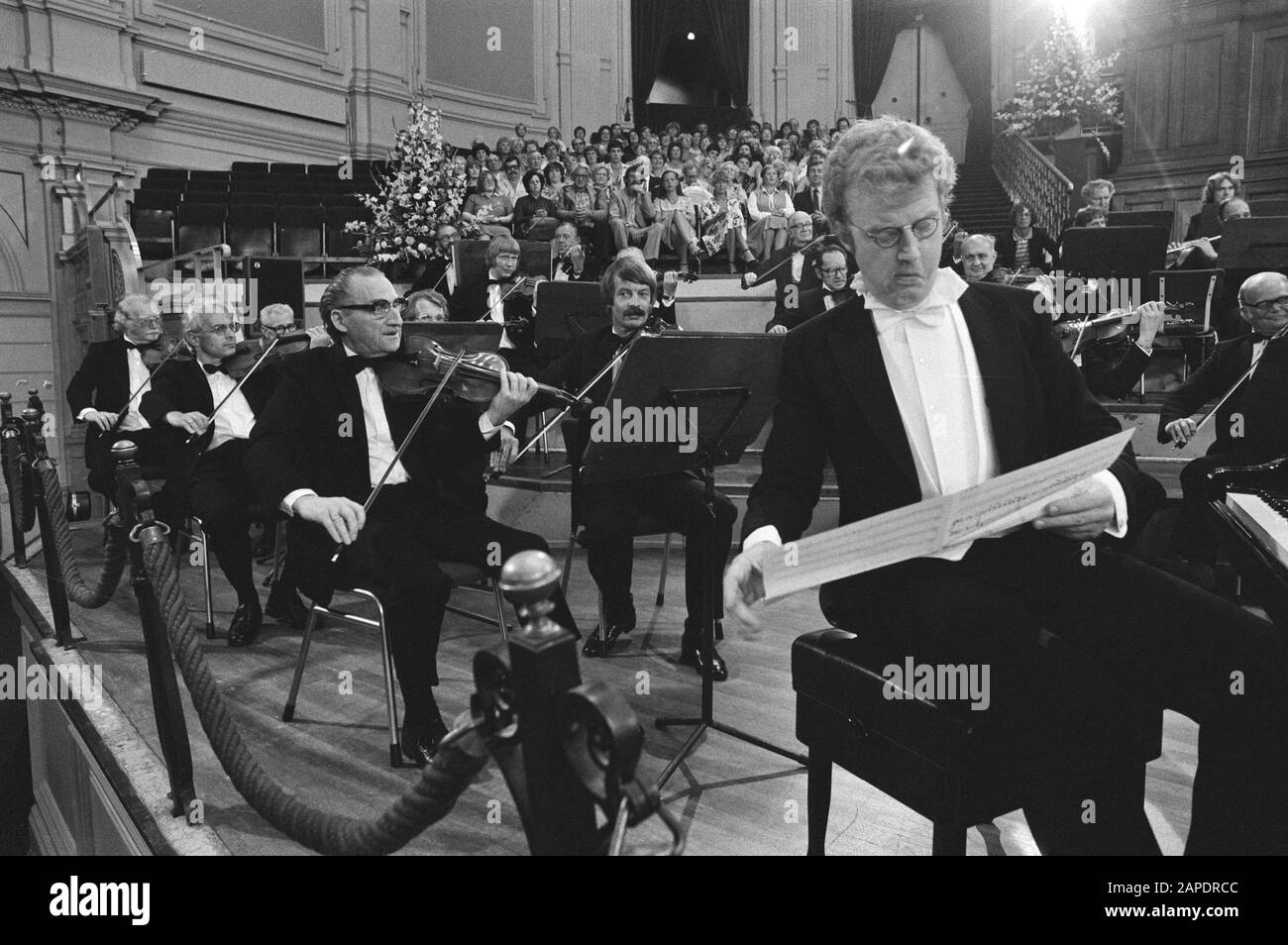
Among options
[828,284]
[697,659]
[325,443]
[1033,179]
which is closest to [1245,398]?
[828,284]

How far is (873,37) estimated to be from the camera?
13.1 m

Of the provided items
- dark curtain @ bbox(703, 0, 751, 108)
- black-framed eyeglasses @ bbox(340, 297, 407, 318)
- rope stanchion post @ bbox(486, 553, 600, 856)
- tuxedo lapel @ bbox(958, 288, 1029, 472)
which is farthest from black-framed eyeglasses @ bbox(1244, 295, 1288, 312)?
dark curtain @ bbox(703, 0, 751, 108)

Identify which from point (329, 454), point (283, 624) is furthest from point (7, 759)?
point (329, 454)

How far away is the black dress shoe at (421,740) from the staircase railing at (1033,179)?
7.48 metres

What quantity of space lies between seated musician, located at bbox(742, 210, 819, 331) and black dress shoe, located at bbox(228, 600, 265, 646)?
281cm

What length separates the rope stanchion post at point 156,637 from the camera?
189cm

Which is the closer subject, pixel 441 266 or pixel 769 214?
pixel 441 266

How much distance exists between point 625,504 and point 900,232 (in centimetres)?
156

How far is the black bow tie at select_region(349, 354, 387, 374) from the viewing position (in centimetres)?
253

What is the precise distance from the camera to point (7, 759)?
4.42 meters

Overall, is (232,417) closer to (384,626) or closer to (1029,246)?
(384,626)

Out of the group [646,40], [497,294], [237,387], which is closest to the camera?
[237,387]

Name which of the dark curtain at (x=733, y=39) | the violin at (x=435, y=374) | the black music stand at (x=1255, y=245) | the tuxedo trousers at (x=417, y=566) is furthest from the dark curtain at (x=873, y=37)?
the tuxedo trousers at (x=417, y=566)
